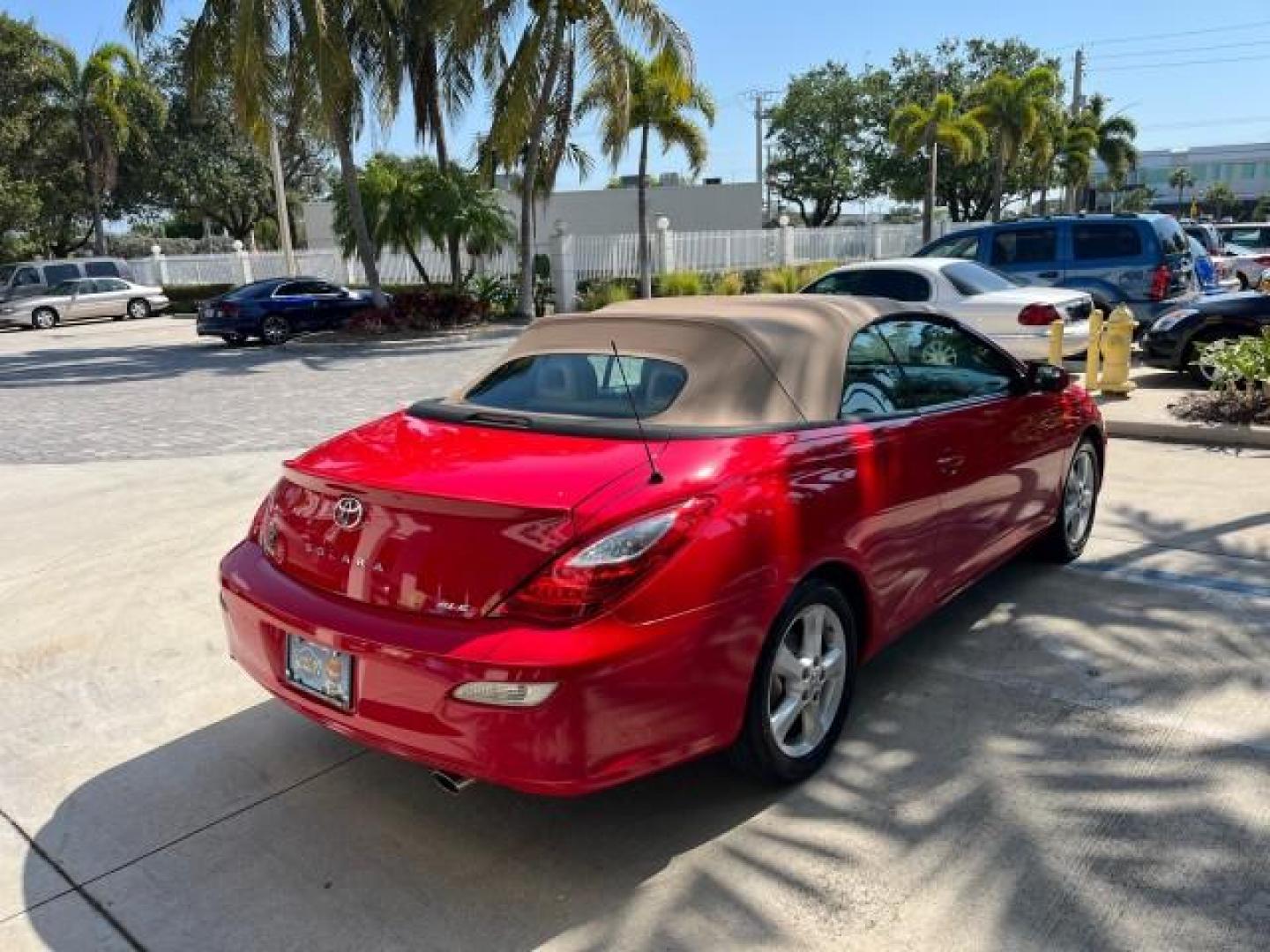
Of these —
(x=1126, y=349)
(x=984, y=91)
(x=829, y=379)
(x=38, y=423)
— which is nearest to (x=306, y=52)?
(x=38, y=423)

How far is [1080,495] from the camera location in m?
5.41

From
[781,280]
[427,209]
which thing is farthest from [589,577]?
[781,280]

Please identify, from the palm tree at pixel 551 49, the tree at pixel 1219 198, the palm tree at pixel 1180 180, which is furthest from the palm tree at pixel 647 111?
the palm tree at pixel 1180 180

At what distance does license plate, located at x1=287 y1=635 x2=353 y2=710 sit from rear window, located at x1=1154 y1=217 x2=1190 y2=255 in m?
12.7

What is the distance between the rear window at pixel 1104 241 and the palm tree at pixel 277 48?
1311 cm

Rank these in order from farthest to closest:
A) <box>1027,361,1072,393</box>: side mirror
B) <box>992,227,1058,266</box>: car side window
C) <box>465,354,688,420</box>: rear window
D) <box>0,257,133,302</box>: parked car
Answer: <box>0,257,133,302</box>: parked car < <box>992,227,1058,266</box>: car side window < <box>1027,361,1072,393</box>: side mirror < <box>465,354,688,420</box>: rear window

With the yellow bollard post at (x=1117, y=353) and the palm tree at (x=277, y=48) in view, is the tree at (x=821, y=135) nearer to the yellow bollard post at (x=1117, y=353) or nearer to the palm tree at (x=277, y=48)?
the palm tree at (x=277, y=48)

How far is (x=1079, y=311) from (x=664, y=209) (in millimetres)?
30815

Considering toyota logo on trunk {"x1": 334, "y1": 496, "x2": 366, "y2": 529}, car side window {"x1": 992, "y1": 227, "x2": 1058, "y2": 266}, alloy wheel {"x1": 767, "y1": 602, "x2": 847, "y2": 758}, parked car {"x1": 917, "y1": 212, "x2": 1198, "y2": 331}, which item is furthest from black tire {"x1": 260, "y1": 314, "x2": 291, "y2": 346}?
alloy wheel {"x1": 767, "y1": 602, "x2": 847, "y2": 758}

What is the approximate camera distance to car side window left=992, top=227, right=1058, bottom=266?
13.3 meters

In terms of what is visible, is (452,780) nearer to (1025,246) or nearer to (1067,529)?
(1067,529)

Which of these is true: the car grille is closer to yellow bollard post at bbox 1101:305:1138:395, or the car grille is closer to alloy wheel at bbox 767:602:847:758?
yellow bollard post at bbox 1101:305:1138:395

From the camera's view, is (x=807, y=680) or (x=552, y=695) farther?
(x=807, y=680)

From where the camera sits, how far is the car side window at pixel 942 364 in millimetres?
4066
